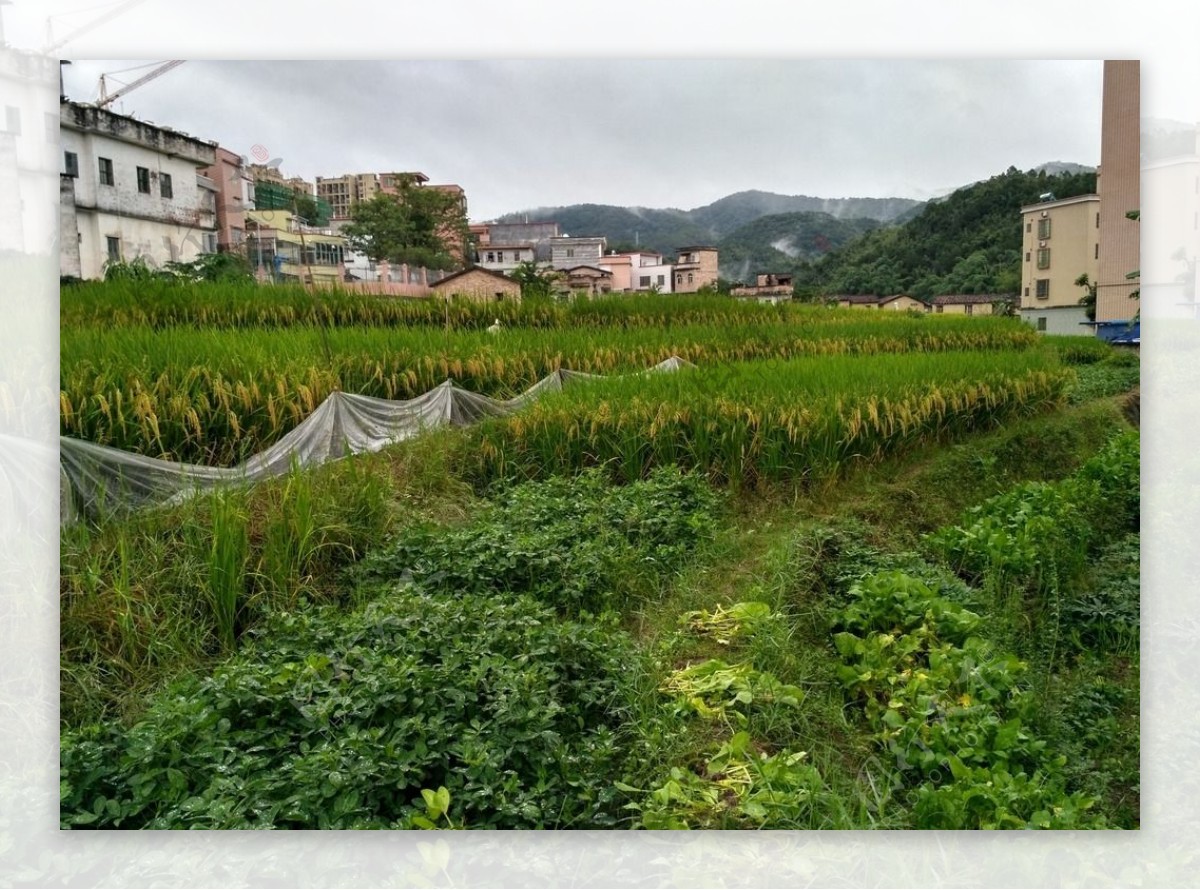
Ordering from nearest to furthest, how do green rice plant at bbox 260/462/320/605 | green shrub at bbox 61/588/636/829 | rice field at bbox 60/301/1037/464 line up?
green shrub at bbox 61/588/636/829 → green rice plant at bbox 260/462/320/605 → rice field at bbox 60/301/1037/464

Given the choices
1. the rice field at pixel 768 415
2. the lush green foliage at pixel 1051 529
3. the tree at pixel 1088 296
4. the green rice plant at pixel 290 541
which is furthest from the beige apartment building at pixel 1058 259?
the green rice plant at pixel 290 541

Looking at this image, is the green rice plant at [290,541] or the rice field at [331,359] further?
the rice field at [331,359]

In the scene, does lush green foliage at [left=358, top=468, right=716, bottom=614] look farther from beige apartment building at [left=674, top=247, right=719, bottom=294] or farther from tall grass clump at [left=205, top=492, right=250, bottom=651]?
beige apartment building at [left=674, top=247, right=719, bottom=294]

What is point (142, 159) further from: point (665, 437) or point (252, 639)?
point (665, 437)

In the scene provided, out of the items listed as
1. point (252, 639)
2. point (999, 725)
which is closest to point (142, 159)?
point (252, 639)

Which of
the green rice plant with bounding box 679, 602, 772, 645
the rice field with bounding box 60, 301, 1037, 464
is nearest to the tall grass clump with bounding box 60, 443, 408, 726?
the rice field with bounding box 60, 301, 1037, 464

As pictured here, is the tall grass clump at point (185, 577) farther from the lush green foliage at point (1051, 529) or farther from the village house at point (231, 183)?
the lush green foliage at point (1051, 529)
